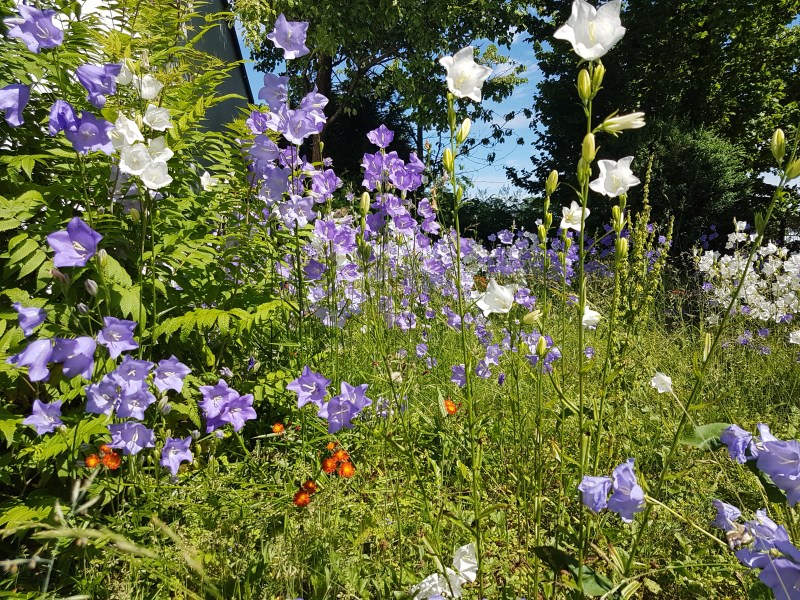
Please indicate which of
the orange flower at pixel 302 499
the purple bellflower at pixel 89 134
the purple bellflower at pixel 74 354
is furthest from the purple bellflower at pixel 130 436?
the purple bellflower at pixel 89 134

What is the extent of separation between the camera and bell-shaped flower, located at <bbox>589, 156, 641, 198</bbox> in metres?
1.31

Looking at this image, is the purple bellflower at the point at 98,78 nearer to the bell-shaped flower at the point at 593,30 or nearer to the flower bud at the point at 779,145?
the bell-shaped flower at the point at 593,30

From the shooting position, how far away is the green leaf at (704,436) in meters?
1.08

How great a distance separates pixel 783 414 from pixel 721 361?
1.01 meters

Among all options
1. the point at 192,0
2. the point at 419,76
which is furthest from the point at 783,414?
the point at 419,76

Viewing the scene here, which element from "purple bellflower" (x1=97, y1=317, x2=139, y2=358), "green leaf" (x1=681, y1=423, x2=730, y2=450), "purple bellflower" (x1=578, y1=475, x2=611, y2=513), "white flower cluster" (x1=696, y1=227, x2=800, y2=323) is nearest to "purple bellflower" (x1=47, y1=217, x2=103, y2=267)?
"purple bellflower" (x1=97, y1=317, x2=139, y2=358)

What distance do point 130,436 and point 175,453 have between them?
277mm

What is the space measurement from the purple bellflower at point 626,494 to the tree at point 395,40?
10.6 metres

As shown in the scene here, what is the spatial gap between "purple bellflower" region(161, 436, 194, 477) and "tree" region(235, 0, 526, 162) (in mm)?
10158

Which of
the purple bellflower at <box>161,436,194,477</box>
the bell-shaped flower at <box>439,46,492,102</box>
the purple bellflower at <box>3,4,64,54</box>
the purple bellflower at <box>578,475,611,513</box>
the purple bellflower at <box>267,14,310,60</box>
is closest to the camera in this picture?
the purple bellflower at <box>578,475,611,513</box>

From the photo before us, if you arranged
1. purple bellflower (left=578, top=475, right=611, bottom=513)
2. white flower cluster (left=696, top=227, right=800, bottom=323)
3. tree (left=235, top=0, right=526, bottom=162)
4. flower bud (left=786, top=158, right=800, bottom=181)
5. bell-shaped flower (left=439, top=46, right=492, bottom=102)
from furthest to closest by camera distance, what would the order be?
1. tree (left=235, top=0, right=526, bottom=162)
2. white flower cluster (left=696, top=227, right=800, bottom=323)
3. bell-shaped flower (left=439, top=46, right=492, bottom=102)
4. purple bellflower (left=578, top=475, right=611, bottom=513)
5. flower bud (left=786, top=158, right=800, bottom=181)

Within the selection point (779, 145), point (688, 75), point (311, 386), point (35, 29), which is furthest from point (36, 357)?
point (688, 75)

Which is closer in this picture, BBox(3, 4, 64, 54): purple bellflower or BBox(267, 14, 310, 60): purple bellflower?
BBox(3, 4, 64, 54): purple bellflower

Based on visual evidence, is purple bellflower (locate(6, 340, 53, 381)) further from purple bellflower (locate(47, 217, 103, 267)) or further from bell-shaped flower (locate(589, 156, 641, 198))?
bell-shaped flower (locate(589, 156, 641, 198))
